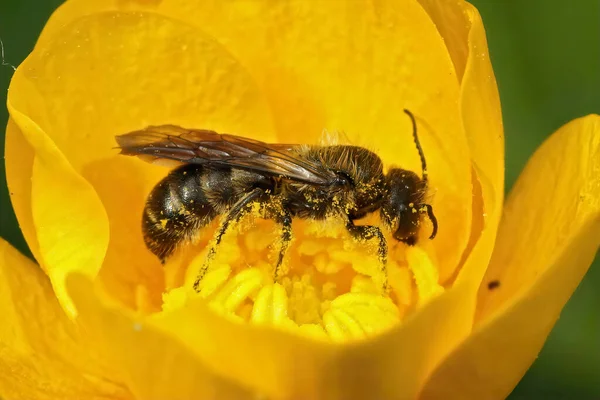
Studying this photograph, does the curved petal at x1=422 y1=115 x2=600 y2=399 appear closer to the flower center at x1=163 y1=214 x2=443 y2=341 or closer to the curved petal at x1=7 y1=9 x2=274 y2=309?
the flower center at x1=163 y1=214 x2=443 y2=341

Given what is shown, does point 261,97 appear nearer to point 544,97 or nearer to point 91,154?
point 91,154

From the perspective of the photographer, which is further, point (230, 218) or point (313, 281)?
point (313, 281)

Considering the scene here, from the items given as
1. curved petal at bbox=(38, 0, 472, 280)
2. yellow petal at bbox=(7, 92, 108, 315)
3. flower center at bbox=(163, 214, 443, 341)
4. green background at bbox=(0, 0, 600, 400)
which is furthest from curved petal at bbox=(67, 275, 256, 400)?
green background at bbox=(0, 0, 600, 400)

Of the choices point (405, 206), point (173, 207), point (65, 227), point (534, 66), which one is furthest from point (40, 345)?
point (534, 66)

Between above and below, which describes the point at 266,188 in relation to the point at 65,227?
above

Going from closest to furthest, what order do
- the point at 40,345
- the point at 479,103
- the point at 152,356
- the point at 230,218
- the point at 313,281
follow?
the point at 152,356 < the point at 479,103 < the point at 40,345 < the point at 230,218 < the point at 313,281

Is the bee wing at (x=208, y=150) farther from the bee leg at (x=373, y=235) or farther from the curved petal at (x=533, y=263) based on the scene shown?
the curved petal at (x=533, y=263)

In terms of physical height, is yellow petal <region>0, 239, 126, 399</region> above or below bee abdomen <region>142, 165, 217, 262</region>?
below

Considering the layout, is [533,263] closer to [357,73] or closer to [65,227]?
[357,73]
